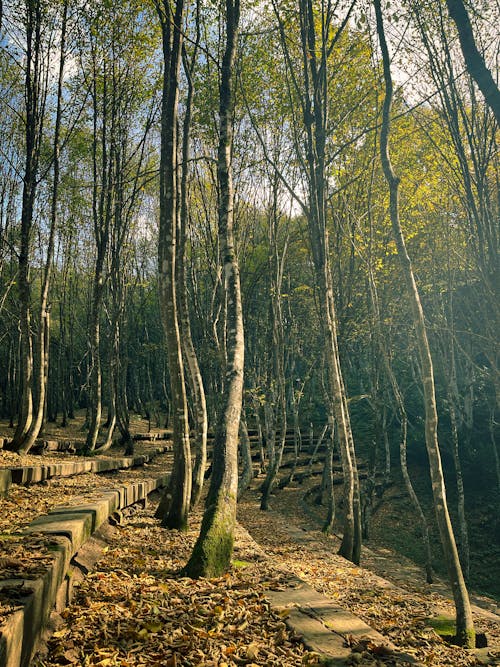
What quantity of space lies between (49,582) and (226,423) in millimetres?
2679

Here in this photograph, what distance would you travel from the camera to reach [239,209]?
49.4 feet

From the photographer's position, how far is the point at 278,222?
14.5 m

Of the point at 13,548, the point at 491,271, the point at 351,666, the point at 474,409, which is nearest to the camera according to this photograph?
the point at 351,666

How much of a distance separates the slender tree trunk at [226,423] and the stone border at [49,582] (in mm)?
1084

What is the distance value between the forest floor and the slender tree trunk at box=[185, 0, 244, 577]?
25 centimetres

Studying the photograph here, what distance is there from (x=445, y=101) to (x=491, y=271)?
11.6 ft

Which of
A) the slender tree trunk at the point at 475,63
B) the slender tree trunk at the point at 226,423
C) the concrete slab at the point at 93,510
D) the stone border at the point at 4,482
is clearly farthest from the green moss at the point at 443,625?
→ the slender tree trunk at the point at 475,63

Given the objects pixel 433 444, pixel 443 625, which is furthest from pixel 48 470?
pixel 443 625

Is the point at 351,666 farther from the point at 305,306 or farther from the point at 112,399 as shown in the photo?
the point at 305,306

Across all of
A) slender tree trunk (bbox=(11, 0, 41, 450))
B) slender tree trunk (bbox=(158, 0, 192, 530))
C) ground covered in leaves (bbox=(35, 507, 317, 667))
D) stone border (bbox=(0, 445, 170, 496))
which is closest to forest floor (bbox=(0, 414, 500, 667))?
ground covered in leaves (bbox=(35, 507, 317, 667))

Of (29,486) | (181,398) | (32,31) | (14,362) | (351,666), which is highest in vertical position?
(32,31)

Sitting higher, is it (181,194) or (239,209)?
(239,209)

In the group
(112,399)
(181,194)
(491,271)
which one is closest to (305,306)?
(112,399)

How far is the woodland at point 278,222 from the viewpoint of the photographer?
21.6 ft
